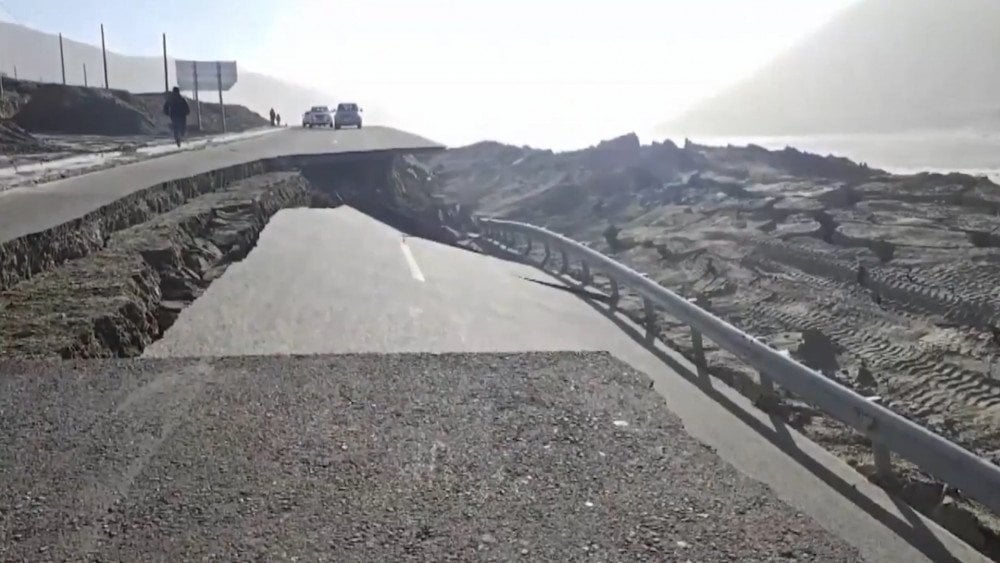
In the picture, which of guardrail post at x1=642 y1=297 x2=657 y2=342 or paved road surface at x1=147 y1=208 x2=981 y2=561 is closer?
paved road surface at x1=147 y1=208 x2=981 y2=561

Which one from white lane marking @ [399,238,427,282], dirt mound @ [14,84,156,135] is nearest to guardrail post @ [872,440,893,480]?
white lane marking @ [399,238,427,282]

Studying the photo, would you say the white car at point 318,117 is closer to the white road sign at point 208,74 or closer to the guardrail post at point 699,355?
the white road sign at point 208,74

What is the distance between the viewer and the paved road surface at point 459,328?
5.11 metres

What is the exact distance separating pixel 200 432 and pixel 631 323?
585 cm

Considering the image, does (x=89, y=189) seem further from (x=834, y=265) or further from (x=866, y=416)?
(x=866, y=416)

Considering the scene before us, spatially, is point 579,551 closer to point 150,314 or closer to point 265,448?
point 265,448

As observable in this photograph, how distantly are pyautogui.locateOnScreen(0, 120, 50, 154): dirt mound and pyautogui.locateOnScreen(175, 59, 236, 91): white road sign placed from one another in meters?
35.7

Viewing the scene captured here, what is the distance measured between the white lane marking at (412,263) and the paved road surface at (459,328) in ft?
0.05

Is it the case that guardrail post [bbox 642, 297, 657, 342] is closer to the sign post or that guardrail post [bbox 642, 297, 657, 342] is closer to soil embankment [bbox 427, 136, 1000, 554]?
soil embankment [bbox 427, 136, 1000, 554]

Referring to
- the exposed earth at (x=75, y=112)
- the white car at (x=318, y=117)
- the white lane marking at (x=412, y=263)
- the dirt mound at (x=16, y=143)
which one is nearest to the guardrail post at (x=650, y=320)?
the white lane marking at (x=412, y=263)

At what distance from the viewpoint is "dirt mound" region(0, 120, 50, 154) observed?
96.5ft

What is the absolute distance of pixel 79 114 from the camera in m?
52.2

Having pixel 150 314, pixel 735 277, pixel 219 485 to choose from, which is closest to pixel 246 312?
pixel 150 314

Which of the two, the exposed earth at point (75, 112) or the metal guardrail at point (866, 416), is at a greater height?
the metal guardrail at point (866, 416)
